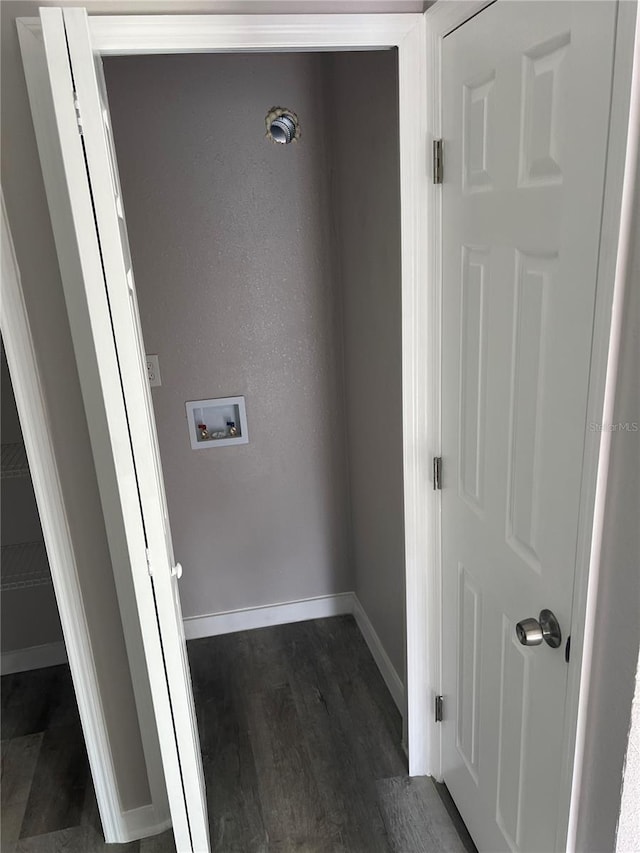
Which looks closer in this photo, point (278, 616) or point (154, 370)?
point (154, 370)

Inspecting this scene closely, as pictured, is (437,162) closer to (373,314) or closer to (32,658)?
(373,314)

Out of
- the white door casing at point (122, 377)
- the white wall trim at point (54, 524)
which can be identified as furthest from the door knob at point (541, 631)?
the white wall trim at point (54, 524)

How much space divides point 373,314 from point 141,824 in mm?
1755

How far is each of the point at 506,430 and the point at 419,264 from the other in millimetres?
527

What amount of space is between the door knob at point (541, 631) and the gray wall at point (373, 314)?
2.49 feet

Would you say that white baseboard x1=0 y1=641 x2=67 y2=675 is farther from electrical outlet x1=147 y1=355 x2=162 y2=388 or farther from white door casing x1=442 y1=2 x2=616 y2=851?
white door casing x1=442 y1=2 x2=616 y2=851

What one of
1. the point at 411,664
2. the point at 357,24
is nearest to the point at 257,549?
the point at 411,664

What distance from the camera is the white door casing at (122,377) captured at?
1095 millimetres

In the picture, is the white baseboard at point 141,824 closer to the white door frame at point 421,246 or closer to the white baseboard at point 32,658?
the white door frame at point 421,246

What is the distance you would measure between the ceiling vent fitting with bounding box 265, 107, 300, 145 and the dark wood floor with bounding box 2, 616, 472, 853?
6.64ft

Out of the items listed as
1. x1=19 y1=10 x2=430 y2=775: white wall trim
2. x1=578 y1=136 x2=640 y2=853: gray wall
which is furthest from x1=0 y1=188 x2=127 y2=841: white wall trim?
x1=578 y1=136 x2=640 y2=853: gray wall

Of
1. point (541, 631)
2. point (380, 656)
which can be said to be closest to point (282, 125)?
point (541, 631)

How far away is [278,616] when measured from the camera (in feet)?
9.48

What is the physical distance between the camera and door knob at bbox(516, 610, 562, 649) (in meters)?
1.20
